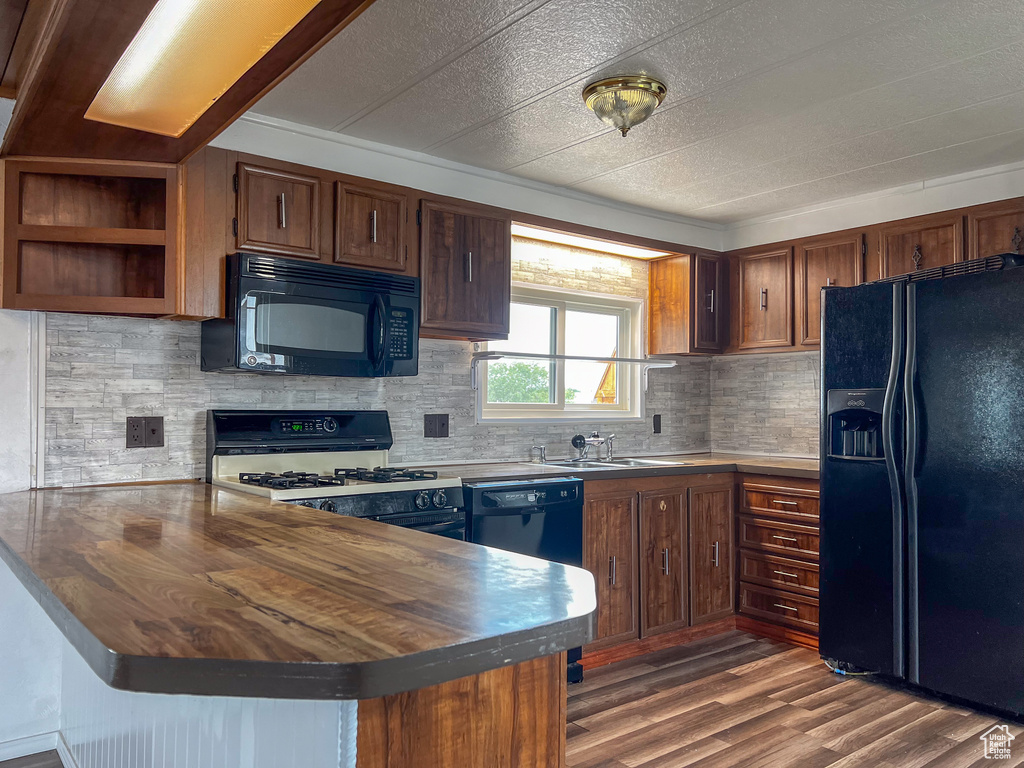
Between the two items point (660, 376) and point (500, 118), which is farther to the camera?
point (660, 376)

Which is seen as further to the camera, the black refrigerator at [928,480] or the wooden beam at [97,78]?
the black refrigerator at [928,480]

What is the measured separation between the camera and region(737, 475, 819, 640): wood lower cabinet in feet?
11.4

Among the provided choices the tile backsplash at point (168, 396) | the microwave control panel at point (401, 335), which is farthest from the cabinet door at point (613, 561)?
the microwave control panel at point (401, 335)

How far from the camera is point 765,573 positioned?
3.71 meters

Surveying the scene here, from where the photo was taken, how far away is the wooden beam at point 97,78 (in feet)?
4.17

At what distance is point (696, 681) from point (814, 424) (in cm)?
165

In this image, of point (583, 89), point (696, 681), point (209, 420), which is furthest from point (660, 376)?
point (209, 420)

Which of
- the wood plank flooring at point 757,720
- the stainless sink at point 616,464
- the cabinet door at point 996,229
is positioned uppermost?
the cabinet door at point 996,229

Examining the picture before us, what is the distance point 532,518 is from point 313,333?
1.11 m

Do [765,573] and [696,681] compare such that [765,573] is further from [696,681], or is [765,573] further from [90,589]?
[90,589]

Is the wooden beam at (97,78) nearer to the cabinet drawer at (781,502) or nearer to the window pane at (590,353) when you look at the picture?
the window pane at (590,353)

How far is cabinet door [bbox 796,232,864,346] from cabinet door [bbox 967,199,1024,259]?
49 cm

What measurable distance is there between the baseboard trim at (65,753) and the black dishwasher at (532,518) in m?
1.40

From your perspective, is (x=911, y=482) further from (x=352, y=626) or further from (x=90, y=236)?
(x=90, y=236)
